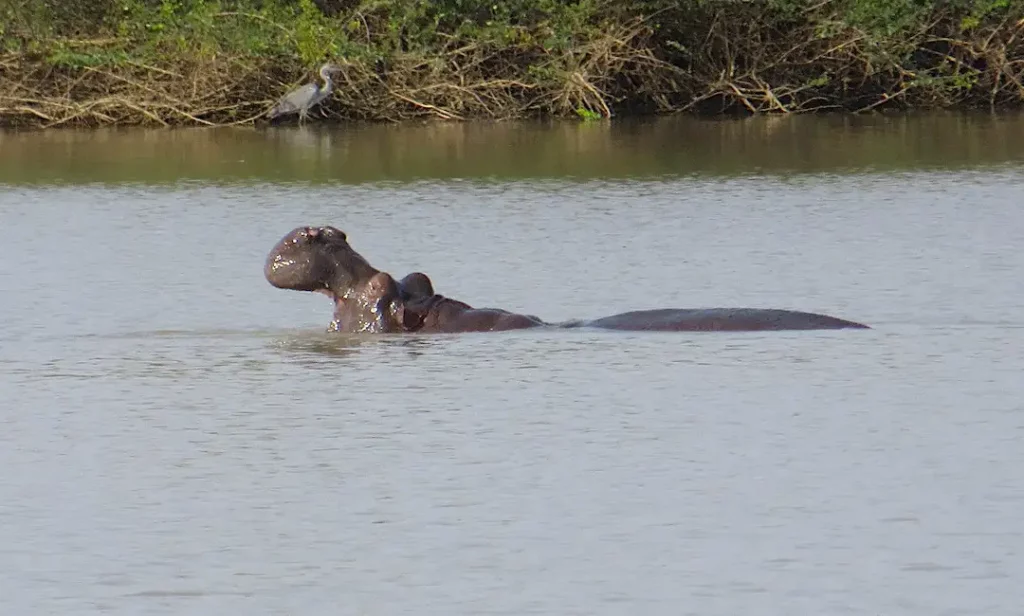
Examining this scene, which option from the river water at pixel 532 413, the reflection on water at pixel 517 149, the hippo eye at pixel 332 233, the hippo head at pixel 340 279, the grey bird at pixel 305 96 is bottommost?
the river water at pixel 532 413

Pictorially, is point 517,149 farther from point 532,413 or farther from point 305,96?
point 532,413

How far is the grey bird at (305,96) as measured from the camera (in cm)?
2062

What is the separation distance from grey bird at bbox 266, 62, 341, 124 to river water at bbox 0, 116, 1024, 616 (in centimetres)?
604

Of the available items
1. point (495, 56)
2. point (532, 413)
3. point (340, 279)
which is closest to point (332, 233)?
point (340, 279)

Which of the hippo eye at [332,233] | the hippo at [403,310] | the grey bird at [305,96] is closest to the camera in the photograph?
the hippo at [403,310]

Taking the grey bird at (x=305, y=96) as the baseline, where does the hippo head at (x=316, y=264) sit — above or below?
below

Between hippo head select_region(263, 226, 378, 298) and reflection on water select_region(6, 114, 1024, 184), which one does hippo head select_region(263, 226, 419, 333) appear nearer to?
hippo head select_region(263, 226, 378, 298)

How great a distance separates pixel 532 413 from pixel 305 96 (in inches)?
535

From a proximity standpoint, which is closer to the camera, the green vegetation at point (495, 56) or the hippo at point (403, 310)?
the hippo at point (403, 310)

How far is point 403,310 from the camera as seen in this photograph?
29.4 ft

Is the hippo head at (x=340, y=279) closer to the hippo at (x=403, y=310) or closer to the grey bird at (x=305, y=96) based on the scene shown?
the hippo at (x=403, y=310)

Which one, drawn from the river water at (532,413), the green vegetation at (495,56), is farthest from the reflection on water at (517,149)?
the river water at (532,413)

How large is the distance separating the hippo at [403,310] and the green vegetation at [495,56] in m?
11.9

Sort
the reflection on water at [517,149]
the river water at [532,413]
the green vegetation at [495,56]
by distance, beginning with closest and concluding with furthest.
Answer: the river water at [532,413], the reflection on water at [517,149], the green vegetation at [495,56]
